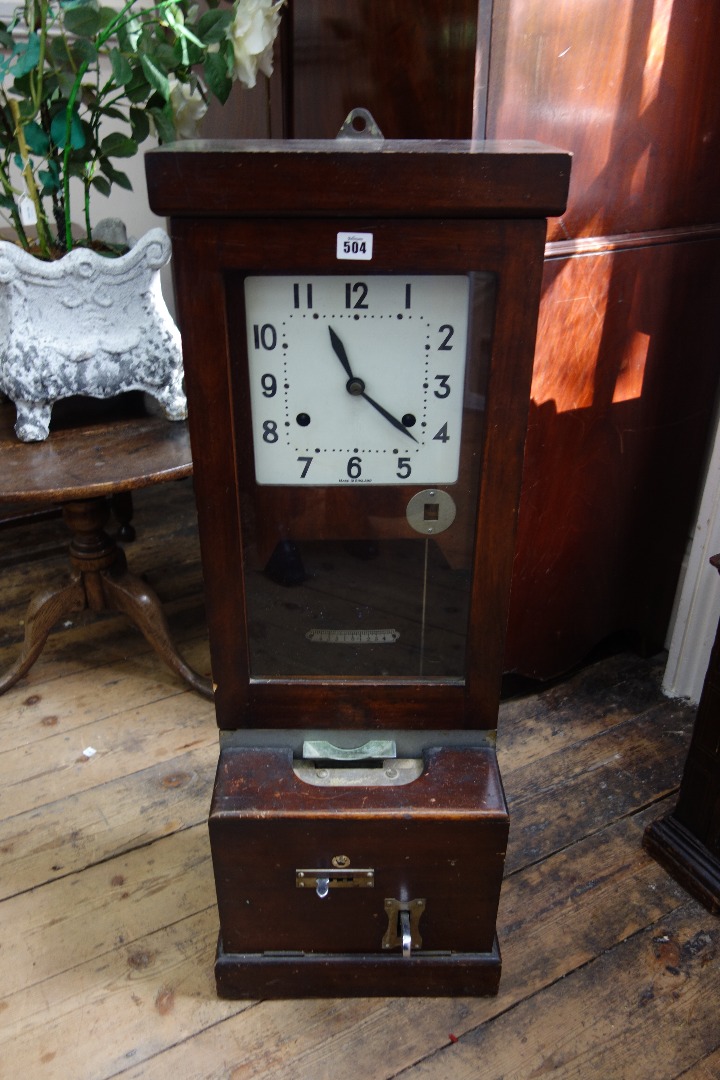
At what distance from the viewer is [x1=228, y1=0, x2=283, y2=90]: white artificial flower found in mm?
1008

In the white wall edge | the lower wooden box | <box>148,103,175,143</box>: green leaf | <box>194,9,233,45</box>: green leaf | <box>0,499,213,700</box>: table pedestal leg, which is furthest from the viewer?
<box>0,499,213,700</box>: table pedestal leg

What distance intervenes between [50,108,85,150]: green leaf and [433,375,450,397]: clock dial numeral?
0.74 m

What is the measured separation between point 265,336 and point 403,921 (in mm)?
679

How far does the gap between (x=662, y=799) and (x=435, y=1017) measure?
1.71 feet

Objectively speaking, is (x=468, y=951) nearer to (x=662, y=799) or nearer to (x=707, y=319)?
(x=662, y=799)

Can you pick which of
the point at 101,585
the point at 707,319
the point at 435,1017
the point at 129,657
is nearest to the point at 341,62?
the point at 707,319

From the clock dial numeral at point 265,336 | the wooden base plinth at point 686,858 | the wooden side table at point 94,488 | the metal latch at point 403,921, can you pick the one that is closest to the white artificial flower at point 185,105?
the wooden side table at point 94,488

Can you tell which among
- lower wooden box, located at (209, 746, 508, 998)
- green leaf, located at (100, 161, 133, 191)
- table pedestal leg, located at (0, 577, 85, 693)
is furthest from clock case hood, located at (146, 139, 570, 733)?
table pedestal leg, located at (0, 577, 85, 693)

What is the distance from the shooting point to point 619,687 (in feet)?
5.23

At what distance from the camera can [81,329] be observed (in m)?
1.29

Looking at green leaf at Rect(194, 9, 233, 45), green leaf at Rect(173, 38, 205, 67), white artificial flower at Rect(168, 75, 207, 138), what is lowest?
white artificial flower at Rect(168, 75, 207, 138)

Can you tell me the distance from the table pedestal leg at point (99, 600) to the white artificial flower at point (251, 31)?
0.77 metres

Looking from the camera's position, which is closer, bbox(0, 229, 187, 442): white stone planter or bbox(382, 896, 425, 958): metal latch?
bbox(382, 896, 425, 958): metal latch

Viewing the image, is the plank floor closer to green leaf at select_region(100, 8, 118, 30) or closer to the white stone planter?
the white stone planter
